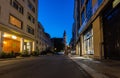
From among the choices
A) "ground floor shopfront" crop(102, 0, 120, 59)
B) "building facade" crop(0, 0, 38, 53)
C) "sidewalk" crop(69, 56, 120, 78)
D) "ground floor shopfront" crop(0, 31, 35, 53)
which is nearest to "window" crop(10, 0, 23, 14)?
"building facade" crop(0, 0, 38, 53)

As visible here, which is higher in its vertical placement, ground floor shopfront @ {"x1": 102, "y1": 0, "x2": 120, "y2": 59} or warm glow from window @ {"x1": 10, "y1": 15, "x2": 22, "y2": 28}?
warm glow from window @ {"x1": 10, "y1": 15, "x2": 22, "y2": 28}

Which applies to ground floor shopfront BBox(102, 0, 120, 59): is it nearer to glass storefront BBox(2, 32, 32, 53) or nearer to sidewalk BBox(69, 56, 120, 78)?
sidewalk BBox(69, 56, 120, 78)

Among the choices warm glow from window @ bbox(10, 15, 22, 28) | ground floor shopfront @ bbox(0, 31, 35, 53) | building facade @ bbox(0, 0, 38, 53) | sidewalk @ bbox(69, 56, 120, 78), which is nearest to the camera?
sidewalk @ bbox(69, 56, 120, 78)

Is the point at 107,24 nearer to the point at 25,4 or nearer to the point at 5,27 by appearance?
the point at 5,27

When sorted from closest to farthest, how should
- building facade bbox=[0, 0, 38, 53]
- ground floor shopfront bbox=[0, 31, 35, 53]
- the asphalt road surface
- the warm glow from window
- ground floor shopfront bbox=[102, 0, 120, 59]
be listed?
the asphalt road surface
ground floor shopfront bbox=[102, 0, 120, 59]
building facade bbox=[0, 0, 38, 53]
the warm glow from window
ground floor shopfront bbox=[0, 31, 35, 53]

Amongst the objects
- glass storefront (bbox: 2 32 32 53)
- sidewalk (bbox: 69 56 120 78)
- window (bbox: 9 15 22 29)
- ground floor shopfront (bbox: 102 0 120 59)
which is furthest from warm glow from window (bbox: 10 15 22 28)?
sidewalk (bbox: 69 56 120 78)

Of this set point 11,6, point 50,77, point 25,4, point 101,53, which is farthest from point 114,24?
point 25,4

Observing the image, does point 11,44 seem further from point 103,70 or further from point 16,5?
point 103,70

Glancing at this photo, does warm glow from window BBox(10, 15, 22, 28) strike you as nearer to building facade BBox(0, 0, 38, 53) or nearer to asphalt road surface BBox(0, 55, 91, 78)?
building facade BBox(0, 0, 38, 53)

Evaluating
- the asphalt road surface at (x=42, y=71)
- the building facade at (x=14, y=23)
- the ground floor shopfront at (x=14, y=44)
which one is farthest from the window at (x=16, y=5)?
the asphalt road surface at (x=42, y=71)

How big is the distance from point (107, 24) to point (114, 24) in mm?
2743

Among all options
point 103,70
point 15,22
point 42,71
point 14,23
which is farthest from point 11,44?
point 103,70

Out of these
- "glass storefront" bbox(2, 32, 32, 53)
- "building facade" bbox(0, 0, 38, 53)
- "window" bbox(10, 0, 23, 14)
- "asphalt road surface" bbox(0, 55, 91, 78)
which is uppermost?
"window" bbox(10, 0, 23, 14)

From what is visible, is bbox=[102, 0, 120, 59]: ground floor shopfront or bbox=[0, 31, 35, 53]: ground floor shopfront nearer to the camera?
bbox=[102, 0, 120, 59]: ground floor shopfront
